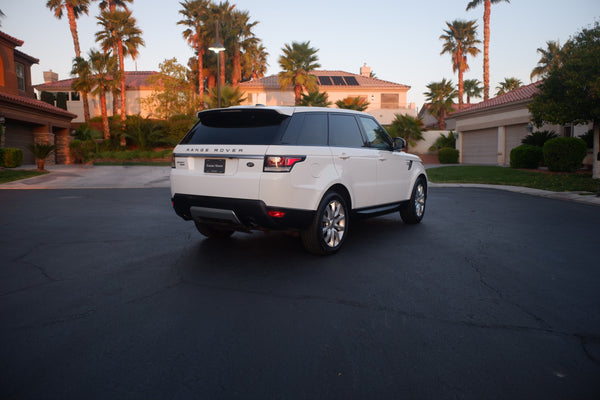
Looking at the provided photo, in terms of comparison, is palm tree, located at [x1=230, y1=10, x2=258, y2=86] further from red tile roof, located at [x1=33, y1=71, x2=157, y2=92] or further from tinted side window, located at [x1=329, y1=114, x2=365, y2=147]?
tinted side window, located at [x1=329, y1=114, x2=365, y2=147]

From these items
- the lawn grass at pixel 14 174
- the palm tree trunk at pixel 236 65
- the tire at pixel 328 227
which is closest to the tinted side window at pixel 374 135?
the tire at pixel 328 227

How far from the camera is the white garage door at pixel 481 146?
98.7 ft

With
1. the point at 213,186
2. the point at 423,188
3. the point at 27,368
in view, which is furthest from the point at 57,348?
the point at 423,188

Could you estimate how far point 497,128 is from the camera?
29.5m

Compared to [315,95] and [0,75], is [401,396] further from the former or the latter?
[315,95]

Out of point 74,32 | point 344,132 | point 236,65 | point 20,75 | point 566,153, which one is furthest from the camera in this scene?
point 236,65

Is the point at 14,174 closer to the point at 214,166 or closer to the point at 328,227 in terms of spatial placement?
the point at 214,166

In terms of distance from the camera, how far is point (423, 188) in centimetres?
838

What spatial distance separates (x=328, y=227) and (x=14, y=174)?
782 inches

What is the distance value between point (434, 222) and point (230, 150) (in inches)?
189

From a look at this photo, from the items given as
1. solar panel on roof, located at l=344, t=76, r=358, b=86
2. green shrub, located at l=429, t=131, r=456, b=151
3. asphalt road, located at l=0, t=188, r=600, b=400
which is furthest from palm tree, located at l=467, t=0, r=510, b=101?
asphalt road, located at l=0, t=188, r=600, b=400

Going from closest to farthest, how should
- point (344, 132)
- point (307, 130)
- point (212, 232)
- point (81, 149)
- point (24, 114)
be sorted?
point (307, 130) < point (344, 132) < point (212, 232) < point (24, 114) < point (81, 149)

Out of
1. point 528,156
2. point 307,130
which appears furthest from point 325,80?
point 307,130

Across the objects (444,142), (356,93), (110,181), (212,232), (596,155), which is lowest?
(212,232)
